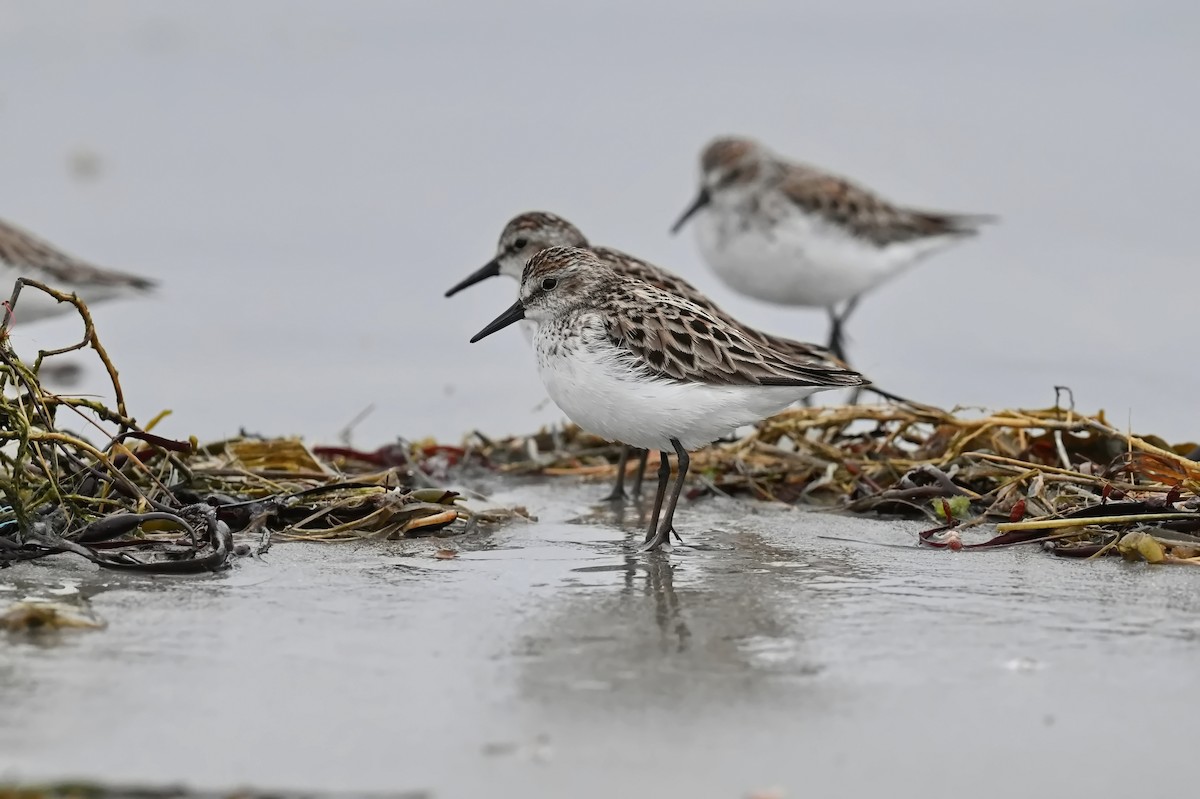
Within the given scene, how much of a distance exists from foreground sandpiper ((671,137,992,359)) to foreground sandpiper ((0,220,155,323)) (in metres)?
3.53

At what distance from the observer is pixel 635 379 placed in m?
5.55

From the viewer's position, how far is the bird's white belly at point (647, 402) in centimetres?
555

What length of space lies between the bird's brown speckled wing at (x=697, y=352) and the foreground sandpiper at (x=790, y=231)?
15.9 feet

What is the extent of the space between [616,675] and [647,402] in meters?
1.82

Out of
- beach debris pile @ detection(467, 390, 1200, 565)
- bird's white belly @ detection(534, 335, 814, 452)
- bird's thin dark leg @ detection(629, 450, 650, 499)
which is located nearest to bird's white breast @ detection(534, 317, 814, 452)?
bird's white belly @ detection(534, 335, 814, 452)

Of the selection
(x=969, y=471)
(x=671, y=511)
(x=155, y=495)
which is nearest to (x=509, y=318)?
(x=671, y=511)

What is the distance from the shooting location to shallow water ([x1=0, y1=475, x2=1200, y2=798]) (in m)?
3.27

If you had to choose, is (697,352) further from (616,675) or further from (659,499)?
(616,675)

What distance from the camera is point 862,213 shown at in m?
11.0

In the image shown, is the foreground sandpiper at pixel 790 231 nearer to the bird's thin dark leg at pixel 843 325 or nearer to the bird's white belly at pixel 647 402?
the bird's thin dark leg at pixel 843 325

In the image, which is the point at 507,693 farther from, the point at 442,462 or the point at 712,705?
the point at 442,462

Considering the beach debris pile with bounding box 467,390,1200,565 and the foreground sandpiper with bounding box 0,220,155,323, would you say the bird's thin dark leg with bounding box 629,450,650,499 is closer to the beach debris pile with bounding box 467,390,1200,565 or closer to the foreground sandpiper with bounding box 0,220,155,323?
the beach debris pile with bounding box 467,390,1200,565

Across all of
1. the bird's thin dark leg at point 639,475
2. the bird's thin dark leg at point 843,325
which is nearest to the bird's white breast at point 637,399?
the bird's thin dark leg at point 639,475

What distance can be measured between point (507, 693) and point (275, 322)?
21.0 feet
